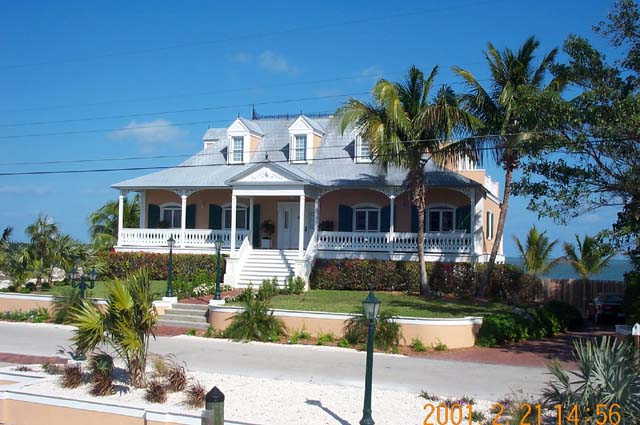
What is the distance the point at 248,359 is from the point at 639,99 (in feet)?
35.2

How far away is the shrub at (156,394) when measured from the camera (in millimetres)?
11328

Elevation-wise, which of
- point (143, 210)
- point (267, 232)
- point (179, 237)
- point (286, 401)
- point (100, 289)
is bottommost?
point (286, 401)

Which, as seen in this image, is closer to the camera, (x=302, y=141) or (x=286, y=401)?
(x=286, y=401)

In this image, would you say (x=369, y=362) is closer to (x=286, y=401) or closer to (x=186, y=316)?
(x=286, y=401)

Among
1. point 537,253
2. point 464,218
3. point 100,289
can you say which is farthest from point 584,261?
point 100,289

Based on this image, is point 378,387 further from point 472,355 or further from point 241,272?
point 241,272

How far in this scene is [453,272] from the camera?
84.3 feet

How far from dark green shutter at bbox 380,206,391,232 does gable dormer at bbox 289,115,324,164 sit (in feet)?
15.3

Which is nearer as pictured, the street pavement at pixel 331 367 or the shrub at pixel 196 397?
the shrub at pixel 196 397

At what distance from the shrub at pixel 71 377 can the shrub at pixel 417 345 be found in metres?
8.37

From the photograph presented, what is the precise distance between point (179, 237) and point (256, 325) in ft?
42.2

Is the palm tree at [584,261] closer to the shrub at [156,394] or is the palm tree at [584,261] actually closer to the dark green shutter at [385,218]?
the dark green shutter at [385,218]
